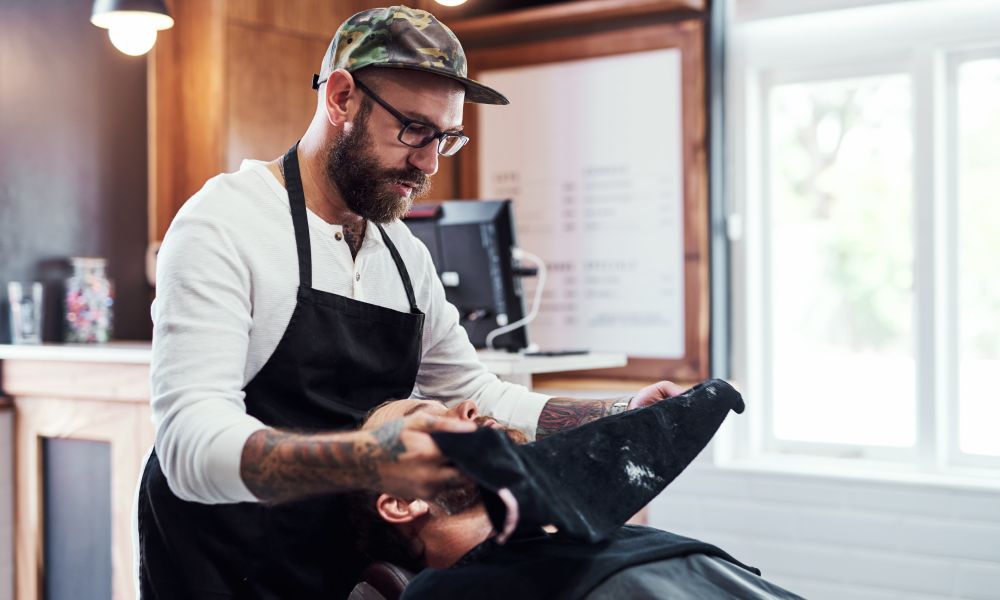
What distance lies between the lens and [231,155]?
3.76m

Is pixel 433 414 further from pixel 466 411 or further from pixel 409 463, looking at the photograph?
pixel 409 463

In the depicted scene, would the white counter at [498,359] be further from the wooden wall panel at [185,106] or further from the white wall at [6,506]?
the wooden wall panel at [185,106]

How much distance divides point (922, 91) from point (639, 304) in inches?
48.1

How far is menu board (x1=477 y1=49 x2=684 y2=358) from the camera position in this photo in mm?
3773

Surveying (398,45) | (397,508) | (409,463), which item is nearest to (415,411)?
(397,508)

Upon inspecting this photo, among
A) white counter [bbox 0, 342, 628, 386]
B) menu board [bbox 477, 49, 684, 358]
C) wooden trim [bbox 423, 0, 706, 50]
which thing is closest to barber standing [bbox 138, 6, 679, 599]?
white counter [bbox 0, 342, 628, 386]

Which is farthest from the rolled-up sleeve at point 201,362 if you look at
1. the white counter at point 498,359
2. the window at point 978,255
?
the window at point 978,255

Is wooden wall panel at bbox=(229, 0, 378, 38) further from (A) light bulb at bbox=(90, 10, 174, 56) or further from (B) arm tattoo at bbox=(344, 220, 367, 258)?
(B) arm tattoo at bbox=(344, 220, 367, 258)

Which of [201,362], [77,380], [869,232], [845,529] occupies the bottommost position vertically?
[845,529]

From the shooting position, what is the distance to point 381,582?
156 centimetres

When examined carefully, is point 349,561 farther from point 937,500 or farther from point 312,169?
point 937,500

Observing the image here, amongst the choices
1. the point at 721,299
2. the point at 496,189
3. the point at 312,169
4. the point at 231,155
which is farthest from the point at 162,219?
the point at 312,169

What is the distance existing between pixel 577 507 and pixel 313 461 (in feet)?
1.28

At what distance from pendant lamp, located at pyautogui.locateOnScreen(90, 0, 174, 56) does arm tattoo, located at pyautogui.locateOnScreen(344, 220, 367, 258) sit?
170 centimetres
